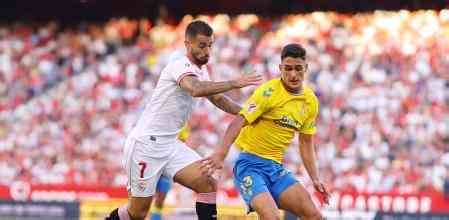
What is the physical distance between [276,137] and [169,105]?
1.06 m

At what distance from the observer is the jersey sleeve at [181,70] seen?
1001 cm

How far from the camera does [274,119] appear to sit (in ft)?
33.8

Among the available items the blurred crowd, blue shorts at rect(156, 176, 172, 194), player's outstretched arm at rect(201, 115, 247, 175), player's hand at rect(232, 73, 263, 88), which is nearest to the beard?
player's outstretched arm at rect(201, 115, 247, 175)

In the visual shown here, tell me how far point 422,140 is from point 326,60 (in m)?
3.38

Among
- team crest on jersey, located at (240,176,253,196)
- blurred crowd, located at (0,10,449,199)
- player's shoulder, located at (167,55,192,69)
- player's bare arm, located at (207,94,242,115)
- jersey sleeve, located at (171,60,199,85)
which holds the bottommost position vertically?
blurred crowd, located at (0,10,449,199)

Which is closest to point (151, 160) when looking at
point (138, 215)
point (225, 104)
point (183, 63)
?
point (138, 215)

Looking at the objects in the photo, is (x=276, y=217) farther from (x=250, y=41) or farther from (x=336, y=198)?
(x=250, y=41)

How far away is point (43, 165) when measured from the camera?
23.7 metres

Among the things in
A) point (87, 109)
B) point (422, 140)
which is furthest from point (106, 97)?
point (422, 140)

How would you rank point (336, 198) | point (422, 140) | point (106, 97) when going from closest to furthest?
1. point (336, 198)
2. point (422, 140)
3. point (106, 97)

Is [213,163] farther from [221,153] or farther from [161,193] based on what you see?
[161,193]

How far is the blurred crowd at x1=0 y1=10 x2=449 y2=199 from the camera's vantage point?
21.6m

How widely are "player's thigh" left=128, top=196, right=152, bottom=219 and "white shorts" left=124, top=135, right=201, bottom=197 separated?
5cm

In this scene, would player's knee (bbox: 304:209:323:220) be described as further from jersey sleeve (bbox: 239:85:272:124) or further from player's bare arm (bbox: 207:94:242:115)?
player's bare arm (bbox: 207:94:242:115)
